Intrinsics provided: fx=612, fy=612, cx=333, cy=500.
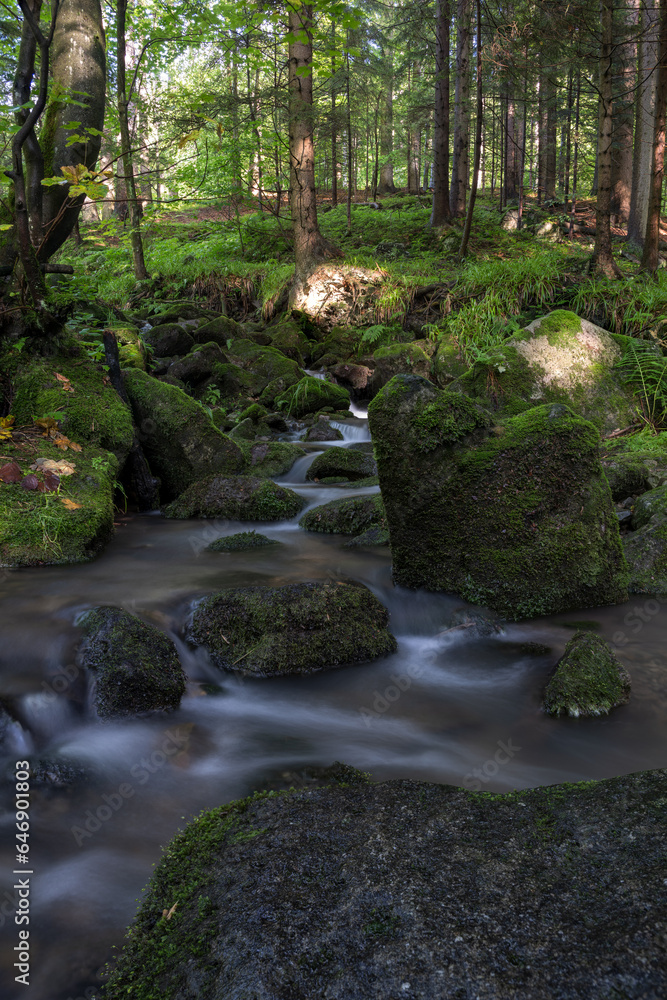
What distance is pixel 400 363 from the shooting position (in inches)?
416

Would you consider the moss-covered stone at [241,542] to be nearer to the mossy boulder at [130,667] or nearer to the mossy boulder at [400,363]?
the mossy boulder at [130,667]

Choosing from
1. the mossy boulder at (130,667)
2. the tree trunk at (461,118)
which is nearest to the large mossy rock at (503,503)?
the mossy boulder at (130,667)

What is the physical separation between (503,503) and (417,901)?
10.2 feet

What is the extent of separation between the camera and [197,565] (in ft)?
17.2

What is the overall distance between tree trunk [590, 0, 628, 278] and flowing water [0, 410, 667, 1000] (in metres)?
7.79

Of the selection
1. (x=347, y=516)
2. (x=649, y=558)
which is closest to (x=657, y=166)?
(x=649, y=558)

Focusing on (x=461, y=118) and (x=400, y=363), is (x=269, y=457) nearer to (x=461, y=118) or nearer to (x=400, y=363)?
(x=400, y=363)

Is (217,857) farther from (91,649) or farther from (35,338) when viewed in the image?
(35,338)

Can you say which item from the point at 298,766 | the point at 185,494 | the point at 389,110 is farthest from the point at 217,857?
the point at 389,110

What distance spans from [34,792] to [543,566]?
339 centimetres

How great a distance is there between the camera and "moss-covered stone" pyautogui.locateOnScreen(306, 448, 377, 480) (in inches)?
299

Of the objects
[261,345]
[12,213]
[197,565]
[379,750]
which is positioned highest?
[12,213]

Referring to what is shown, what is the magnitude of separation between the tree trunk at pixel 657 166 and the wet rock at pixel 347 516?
7.22 m

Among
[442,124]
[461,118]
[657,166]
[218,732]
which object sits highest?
[461,118]
